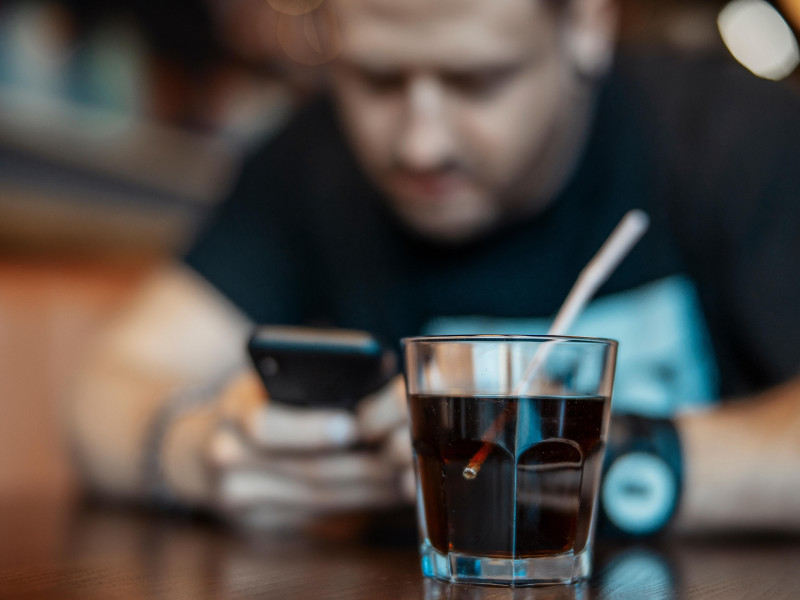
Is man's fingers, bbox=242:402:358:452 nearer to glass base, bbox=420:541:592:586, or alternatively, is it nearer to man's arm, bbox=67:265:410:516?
man's arm, bbox=67:265:410:516

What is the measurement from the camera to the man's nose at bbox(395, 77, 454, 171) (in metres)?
1.06

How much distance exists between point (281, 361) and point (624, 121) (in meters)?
0.77

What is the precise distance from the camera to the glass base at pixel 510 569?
0.53 meters

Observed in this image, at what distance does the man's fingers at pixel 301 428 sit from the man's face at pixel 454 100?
37 cm

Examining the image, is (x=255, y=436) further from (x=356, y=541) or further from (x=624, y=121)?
(x=624, y=121)

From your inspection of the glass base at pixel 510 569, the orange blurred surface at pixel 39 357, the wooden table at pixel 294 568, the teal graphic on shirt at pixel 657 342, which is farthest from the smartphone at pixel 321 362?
the orange blurred surface at pixel 39 357

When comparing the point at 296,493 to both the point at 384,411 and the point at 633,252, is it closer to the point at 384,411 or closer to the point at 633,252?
the point at 384,411

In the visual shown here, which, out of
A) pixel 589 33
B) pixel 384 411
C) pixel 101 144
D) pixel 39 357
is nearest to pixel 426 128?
pixel 589 33

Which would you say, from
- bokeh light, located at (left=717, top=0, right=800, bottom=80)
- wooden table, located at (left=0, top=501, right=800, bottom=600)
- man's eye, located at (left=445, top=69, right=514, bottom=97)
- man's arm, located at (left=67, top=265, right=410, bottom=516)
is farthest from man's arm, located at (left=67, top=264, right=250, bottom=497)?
bokeh light, located at (left=717, top=0, right=800, bottom=80)

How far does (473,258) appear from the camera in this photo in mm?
1307

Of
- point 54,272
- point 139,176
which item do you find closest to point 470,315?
point 54,272

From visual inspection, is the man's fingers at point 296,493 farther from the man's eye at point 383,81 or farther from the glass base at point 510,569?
the man's eye at point 383,81

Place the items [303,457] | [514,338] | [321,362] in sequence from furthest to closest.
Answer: [303,457] → [321,362] → [514,338]

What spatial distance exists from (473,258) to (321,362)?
1.89 feet
